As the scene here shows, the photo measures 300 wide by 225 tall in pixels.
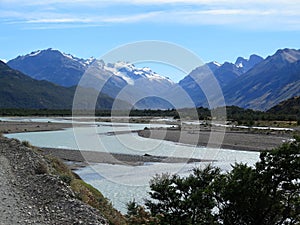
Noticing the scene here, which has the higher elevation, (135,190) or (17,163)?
(17,163)

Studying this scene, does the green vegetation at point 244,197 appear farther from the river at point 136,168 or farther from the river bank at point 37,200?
the river at point 136,168

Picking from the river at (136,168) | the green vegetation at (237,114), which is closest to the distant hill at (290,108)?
the green vegetation at (237,114)

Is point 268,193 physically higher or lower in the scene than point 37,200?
higher

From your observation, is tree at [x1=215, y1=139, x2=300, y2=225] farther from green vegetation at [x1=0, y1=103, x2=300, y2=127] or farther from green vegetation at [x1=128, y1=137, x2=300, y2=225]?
green vegetation at [x1=0, y1=103, x2=300, y2=127]

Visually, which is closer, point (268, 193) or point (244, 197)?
point (268, 193)

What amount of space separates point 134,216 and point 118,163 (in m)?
27.4

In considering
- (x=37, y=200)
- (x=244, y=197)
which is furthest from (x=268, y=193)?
(x=37, y=200)

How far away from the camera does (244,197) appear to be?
15000 millimetres

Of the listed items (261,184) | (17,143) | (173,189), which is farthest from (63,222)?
(17,143)

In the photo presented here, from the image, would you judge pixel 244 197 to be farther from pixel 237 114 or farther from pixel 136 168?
pixel 237 114

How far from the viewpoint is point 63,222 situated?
12.4 m

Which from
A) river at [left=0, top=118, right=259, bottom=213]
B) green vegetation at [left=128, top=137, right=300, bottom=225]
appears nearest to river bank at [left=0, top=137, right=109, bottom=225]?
green vegetation at [left=128, top=137, right=300, bottom=225]

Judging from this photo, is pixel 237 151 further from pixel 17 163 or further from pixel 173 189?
pixel 173 189

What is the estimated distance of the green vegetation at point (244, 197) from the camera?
47.9 ft
